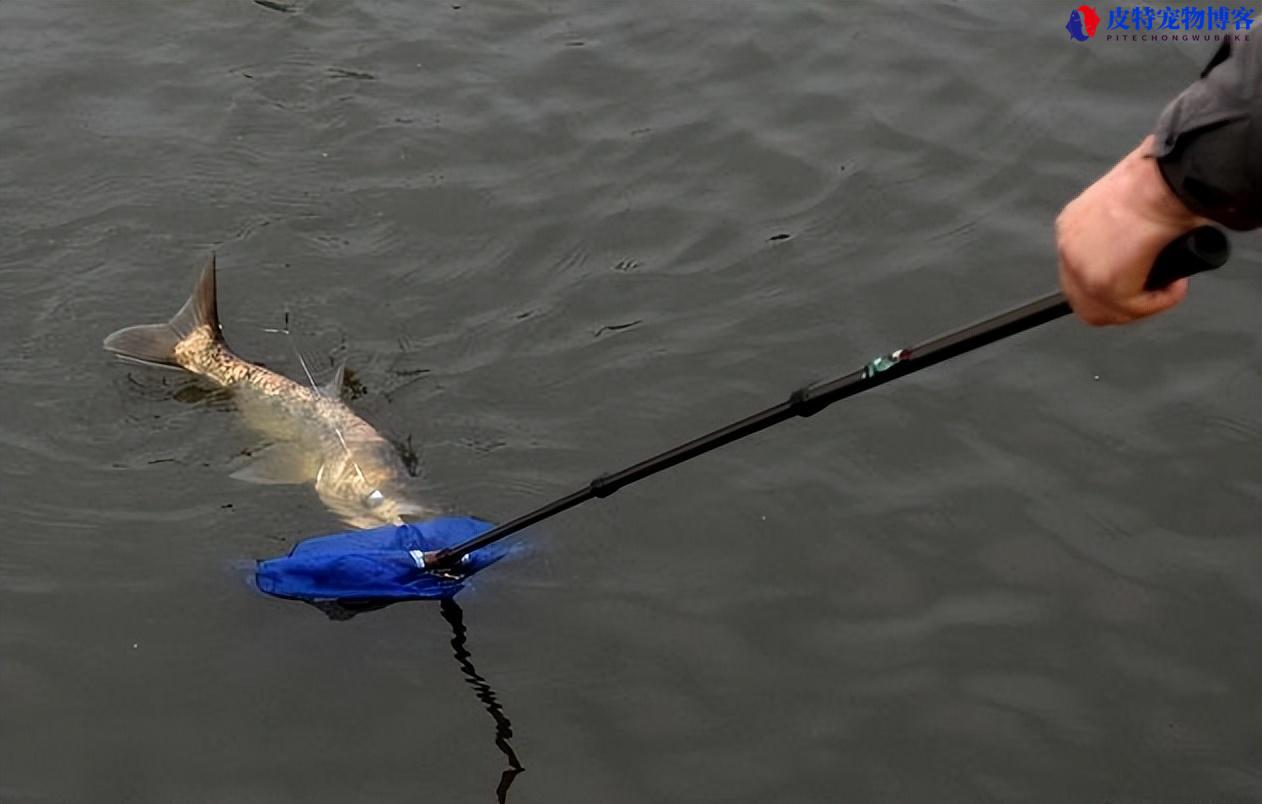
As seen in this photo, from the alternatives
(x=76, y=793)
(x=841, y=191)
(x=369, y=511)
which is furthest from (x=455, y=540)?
(x=841, y=191)

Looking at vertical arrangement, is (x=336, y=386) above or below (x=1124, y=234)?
below

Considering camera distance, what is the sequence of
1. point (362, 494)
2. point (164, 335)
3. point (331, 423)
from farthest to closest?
point (164, 335), point (331, 423), point (362, 494)

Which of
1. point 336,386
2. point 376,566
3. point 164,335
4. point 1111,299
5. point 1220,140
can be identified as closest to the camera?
point 1220,140

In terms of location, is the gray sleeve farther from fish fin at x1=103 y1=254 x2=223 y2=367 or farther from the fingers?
fish fin at x1=103 y1=254 x2=223 y2=367

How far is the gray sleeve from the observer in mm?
2582

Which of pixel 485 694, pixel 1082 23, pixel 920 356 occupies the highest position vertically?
pixel 920 356

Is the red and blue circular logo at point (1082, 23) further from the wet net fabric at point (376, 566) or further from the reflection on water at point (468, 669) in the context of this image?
the reflection on water at point (468, 669)

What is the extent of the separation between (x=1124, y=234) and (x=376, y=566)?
10.6 feet

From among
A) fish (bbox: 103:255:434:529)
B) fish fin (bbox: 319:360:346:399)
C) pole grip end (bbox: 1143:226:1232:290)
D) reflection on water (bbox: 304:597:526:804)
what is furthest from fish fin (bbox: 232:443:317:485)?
pole grip end (bbox: 1143:226:1232:290)

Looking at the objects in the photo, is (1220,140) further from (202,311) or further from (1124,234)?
(202,311)

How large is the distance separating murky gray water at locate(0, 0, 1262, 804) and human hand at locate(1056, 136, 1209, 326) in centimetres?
258

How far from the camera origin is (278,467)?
248 inches

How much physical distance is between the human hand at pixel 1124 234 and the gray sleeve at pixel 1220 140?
0.03m

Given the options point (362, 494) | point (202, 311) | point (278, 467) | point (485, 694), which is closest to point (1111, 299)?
point (485, 694)
